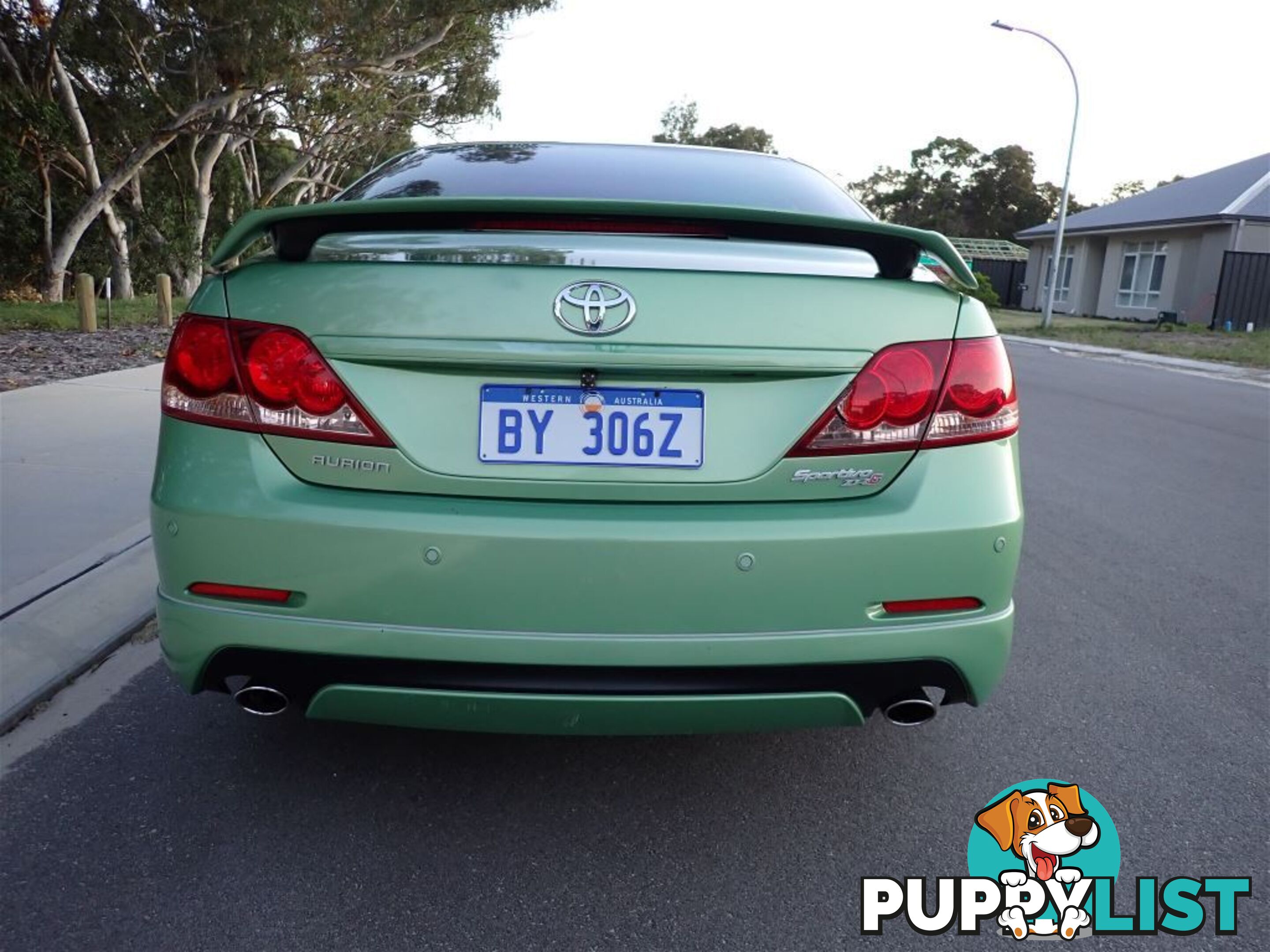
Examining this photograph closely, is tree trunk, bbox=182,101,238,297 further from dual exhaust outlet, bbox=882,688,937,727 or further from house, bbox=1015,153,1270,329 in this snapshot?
dual exhaust outlet, bbox=882,688,937,727

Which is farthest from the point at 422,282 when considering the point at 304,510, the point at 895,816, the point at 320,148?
the point at 320,148

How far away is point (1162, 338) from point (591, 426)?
83.4ft

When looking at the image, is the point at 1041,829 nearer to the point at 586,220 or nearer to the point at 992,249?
the point at 586,220

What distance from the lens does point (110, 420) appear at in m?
7.11

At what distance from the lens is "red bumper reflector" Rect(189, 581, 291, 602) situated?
212 cm

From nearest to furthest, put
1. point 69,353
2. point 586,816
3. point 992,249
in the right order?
point 586,816
point 69,353
point 992,249

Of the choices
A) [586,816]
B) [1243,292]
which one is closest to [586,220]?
[586,816]

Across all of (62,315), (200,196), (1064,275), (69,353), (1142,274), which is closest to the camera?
(69,353)

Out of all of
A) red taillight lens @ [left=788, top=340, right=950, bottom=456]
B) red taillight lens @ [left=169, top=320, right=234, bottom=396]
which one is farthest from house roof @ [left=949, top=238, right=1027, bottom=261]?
red taillight lens @ [left=169, top=320, right=234, bottom=396]

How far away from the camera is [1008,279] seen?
130 ft

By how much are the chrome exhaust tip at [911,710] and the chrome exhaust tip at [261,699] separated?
4.16ft

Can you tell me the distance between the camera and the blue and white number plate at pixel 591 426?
211 cm

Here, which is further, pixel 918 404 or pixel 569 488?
pixel 918 404

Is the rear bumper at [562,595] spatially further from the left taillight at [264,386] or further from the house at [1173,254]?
the house at [1173,254]
